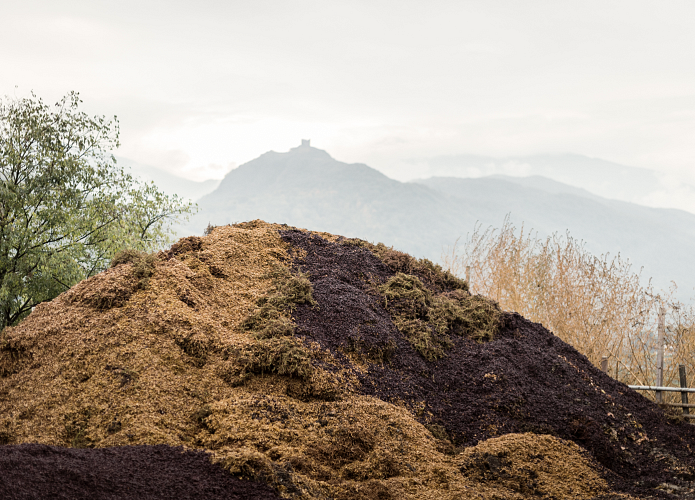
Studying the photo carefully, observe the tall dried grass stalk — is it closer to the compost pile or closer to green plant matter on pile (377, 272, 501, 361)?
the compost pile

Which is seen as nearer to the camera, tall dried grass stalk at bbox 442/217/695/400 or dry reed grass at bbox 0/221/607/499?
dry reed grass at bbox 0/221/607/499

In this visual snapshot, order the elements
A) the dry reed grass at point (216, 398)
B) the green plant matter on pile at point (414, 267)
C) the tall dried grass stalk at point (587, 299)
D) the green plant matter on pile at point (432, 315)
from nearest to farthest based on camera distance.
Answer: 1. the dry reed grass at point (216, 398)
2. the green plant matter on pile at point (432, 315)
3. the green plant matter on pile at point (414, 267)
4. the tall dried grass stalk at point (587, 299)

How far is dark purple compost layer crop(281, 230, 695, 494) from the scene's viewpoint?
223 inches

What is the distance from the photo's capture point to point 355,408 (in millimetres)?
5223

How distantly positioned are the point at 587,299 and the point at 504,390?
20.8 feet

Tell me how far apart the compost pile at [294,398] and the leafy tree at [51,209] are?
4378 mm

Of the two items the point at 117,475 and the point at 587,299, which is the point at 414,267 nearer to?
the point at 587,299

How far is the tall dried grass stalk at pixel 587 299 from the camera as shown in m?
9.57

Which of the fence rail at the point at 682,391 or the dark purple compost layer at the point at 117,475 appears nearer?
the dark purple compost layer at the point at 117,475

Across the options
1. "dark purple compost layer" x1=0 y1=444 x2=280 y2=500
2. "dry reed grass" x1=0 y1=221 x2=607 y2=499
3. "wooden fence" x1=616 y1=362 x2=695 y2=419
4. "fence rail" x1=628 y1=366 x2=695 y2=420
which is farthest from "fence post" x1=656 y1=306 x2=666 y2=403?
"dark purple compost layer" x1=0 y1=444 x2=280 y2=500

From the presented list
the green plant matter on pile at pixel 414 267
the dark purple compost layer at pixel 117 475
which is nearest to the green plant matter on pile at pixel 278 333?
the dark purple compost layer at pixel 117 475

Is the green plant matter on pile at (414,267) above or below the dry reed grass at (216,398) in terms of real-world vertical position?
above

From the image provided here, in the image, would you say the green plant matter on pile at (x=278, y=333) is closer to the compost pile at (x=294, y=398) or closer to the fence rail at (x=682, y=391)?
the compost pile at (x=294, y=398)

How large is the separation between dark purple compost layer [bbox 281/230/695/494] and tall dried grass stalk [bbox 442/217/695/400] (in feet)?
9.74
